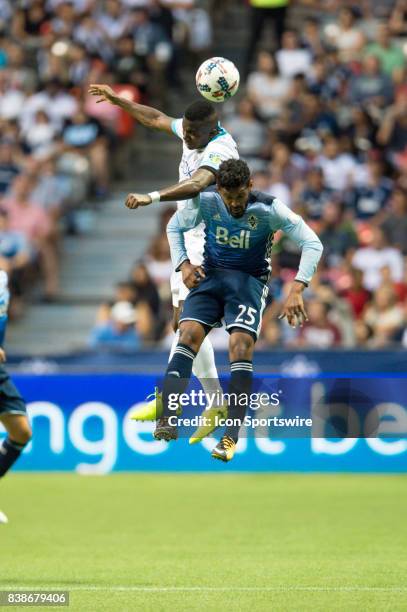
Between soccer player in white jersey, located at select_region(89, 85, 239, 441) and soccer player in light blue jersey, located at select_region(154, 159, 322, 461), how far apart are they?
0.19 metres

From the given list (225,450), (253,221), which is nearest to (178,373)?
(225,450)

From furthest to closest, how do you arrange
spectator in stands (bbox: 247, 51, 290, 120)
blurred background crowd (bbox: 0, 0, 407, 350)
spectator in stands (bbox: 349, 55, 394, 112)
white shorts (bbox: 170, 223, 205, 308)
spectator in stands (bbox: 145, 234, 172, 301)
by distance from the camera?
spectator in stands (bbox: 247, 51, 290, 120) → spectator in stands (bbox: 349, 55, 394, 112) → spectator in stands (bbox: 145, 234, 172, 301) → blurred background crowd (bbox: 0, 0, 407, 350) → white shorts (bbox: 170, 223, 205, 308)

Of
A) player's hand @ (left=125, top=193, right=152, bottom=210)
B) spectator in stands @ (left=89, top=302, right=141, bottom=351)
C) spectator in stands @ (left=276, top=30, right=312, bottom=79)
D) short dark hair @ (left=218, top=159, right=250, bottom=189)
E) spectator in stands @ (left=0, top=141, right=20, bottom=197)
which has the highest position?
short dark hair @ (left=218, top=159, right=250, bottom=189)

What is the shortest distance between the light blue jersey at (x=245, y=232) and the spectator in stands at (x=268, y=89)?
12.9 metres

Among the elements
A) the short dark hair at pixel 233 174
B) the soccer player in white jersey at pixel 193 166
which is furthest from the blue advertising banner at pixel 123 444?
the short dark hair at pixel 233 174

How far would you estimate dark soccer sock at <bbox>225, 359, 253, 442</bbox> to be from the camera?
1109 cm

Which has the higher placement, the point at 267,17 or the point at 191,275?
the point at 267,17

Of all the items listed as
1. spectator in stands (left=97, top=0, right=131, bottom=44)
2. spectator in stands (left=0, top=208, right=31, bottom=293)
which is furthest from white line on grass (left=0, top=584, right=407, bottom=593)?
spectator in stands (left=97, top=0, right=131, bottom=44)

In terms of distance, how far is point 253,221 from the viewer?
37.1ft

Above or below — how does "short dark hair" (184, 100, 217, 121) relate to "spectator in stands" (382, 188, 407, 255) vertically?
above

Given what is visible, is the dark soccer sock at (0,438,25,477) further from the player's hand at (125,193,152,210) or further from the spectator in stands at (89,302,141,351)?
the spectator in stands at (89,302,141,351)

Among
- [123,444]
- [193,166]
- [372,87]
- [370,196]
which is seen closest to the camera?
[193,166]

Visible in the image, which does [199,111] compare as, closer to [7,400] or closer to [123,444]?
[7,400]

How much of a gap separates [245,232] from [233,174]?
66 centimetres
